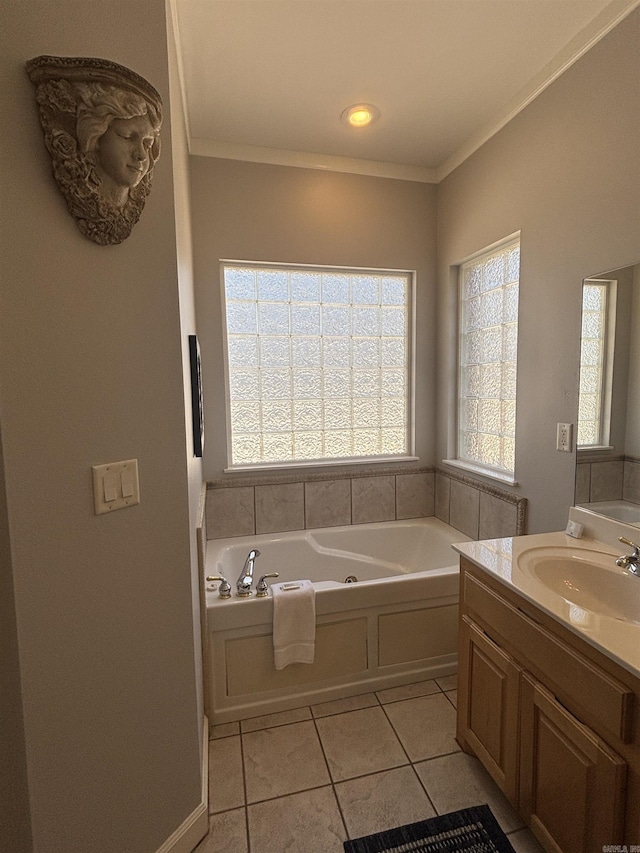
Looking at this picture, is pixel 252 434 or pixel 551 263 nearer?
pixel 551 263

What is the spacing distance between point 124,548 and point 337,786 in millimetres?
1225

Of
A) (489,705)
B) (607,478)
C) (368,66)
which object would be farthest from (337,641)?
(368,66)

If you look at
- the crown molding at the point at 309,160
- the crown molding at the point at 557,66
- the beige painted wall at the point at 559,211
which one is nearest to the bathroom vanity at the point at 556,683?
the beige painted wall at the point at 559,211

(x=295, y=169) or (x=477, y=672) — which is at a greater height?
(x=295, y=169)

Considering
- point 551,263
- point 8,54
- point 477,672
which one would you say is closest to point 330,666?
point 477,672

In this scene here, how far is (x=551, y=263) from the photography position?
1.85 metres

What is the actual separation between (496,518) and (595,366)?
99 centimetres

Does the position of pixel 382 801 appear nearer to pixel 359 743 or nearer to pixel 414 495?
pixel 359 743

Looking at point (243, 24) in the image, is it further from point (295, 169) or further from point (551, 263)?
point (551, 263)

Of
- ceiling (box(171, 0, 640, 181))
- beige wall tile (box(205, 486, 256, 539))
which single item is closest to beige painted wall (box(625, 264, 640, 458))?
ceiling (box(171, 0, 640, 181))

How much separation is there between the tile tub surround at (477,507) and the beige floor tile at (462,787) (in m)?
1.03

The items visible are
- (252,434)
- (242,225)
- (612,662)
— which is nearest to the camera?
(612,662)

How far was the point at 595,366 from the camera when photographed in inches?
64.5

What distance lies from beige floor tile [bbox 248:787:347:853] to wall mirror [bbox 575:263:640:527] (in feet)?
4.84
